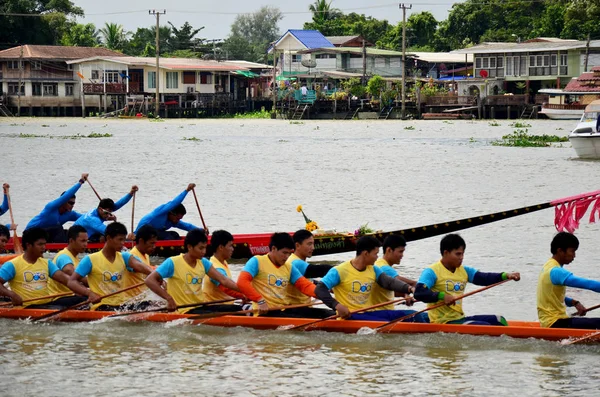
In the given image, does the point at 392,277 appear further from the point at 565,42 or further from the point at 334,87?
the point at 334,87

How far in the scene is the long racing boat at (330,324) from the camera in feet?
37.5

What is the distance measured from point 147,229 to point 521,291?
6.39 m

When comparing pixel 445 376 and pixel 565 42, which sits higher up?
pixel 565 42

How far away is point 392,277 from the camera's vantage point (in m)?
11.6

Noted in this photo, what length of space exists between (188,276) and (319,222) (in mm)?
11960

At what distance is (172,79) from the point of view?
3356 inches

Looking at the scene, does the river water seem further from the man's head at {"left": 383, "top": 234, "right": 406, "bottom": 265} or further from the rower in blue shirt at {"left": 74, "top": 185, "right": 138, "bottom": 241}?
the rower in blue shirt at {"left": 74, "top": 185, "right": 138, "bottom": 241}

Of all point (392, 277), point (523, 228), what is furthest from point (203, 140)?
point (392, 277)

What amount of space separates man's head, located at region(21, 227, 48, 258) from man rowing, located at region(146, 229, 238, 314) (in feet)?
4.85

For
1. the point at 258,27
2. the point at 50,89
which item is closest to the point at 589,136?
the point at 50,89

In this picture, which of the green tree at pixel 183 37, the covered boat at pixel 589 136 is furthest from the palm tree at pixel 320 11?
the covered boat at pixel 589 136

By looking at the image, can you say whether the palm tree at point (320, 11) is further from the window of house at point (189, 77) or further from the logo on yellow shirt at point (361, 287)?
the logo on yellow shirt at point (361, 287)

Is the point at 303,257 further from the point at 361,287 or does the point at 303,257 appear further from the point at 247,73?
the point at 247,73

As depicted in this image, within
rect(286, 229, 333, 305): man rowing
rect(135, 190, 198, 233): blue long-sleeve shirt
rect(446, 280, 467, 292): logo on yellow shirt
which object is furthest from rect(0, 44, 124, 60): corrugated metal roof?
rect(446, 280, 467, 292): logo on yellow shirt
